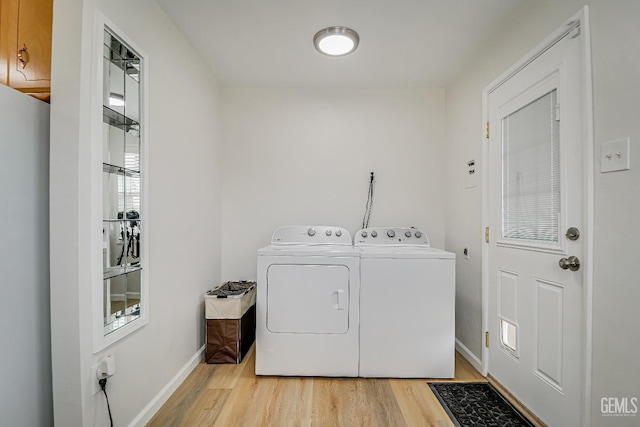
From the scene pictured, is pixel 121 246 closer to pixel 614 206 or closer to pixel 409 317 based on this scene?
pixel 409 317

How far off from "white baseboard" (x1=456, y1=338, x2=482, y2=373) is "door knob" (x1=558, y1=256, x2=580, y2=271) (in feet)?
3.68

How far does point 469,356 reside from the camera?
2.39 meters

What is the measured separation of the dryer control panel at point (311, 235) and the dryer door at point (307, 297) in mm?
584

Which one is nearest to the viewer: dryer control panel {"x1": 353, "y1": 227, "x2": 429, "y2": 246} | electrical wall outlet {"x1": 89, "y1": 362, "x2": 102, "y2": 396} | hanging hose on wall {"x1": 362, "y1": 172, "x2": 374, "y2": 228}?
electrical wall outlet {"x1": 89, "y1": 362, "x2": 102, "y2": 396}

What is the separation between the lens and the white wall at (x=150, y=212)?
1.21 metres

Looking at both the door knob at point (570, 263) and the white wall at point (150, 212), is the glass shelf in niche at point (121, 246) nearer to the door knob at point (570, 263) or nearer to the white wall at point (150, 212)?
the white wall at point (150, 212)

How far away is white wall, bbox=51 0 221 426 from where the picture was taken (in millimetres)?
1214

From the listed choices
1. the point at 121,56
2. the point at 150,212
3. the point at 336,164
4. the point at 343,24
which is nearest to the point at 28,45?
the point at 121,56

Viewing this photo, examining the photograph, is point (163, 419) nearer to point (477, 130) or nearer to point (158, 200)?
point (158, 200)

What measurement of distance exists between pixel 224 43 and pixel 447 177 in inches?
88.0

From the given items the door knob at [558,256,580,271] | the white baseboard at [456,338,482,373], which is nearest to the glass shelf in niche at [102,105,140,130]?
the door knob at [558,256,580,271]

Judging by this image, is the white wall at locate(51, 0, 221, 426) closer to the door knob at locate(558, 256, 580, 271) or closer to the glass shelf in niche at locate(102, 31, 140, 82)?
the glass shelf in niche at locate(102, 31, 140, 82)

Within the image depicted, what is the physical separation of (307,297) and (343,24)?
6.10 ft

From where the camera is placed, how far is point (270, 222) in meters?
2.97
